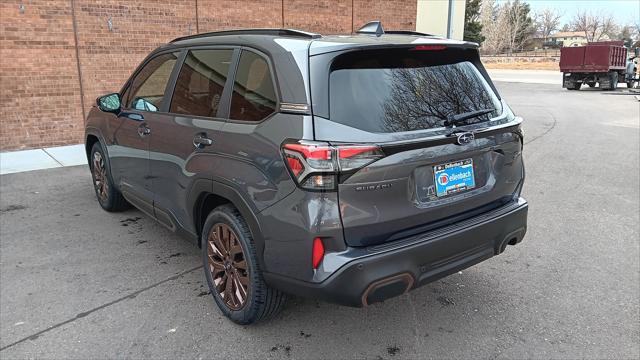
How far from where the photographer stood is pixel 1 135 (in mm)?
8781

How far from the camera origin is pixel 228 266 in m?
3.20

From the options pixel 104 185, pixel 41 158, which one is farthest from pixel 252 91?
pixel 41 158

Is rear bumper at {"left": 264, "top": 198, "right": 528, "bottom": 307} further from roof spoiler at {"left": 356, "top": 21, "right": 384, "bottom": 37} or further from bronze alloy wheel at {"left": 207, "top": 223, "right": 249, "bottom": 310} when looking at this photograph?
roof spoiler at {"left": 356, "top": 21, "right": 384, "bottom": 37}

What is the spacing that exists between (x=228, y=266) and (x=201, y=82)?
1279 millimetres

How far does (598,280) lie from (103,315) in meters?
3.62

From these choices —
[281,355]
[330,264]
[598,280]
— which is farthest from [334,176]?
[598,280]

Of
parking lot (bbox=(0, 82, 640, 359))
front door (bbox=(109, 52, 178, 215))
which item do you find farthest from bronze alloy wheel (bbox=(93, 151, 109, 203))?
front door (bbox=(109, 52, 178, 215))

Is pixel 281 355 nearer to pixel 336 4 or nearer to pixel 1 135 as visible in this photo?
pixel 1 135

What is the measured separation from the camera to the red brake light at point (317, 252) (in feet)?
8.24

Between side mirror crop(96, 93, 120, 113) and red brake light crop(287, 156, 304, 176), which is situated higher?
side mirror crop(96, 93, 120, 113)

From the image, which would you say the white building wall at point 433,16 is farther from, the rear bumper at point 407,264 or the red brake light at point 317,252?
the red brake light at point 317,252

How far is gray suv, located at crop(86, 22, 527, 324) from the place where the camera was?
251 centimetres

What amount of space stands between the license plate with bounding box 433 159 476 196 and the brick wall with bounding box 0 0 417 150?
854cm

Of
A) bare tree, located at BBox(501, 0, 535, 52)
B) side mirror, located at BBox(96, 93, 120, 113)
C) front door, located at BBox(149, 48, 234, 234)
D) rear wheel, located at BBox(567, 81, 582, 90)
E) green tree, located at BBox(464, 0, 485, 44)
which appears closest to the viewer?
front door, located at BBox(149, 48, 234, 234)
